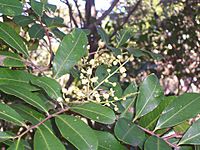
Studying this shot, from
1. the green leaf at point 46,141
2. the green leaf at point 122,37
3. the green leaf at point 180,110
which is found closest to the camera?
the green leaf at point 46,141

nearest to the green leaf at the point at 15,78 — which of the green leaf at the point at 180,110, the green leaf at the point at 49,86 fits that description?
the green leaf at the point at 49,86

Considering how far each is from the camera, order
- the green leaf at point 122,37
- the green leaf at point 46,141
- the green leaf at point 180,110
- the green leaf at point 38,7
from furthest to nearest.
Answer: the green leaf at point 122,37 → the green leaf at point 38,7 → the green leaf at point 180,110 → the green leaf at point 46,141

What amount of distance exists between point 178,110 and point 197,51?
1.70 metres

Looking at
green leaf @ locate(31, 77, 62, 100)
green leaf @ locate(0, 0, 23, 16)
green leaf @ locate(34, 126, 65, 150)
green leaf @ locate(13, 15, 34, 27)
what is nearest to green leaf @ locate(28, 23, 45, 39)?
green leaf @ locate(13, 15, 34, 27)

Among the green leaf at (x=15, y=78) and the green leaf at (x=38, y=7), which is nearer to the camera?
the green leaf at (x=15, y=78)

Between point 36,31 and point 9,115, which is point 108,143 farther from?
point 36,31

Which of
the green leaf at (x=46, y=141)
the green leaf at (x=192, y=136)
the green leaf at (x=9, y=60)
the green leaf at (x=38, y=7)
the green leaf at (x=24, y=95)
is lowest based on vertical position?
the green leaf at (x=192, y=136)

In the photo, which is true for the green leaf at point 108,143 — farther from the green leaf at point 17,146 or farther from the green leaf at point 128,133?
the green leaf at point 17,146

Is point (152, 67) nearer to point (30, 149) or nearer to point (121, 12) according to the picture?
point (121, 12)

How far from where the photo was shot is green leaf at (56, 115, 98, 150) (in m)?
0.60

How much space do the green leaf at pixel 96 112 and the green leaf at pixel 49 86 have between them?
52 millimetres

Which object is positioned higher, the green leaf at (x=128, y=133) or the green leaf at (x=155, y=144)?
the green leaf at (x=128, y=133)

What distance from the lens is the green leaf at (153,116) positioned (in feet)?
2.42

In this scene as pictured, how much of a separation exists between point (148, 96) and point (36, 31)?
1.16 feet
